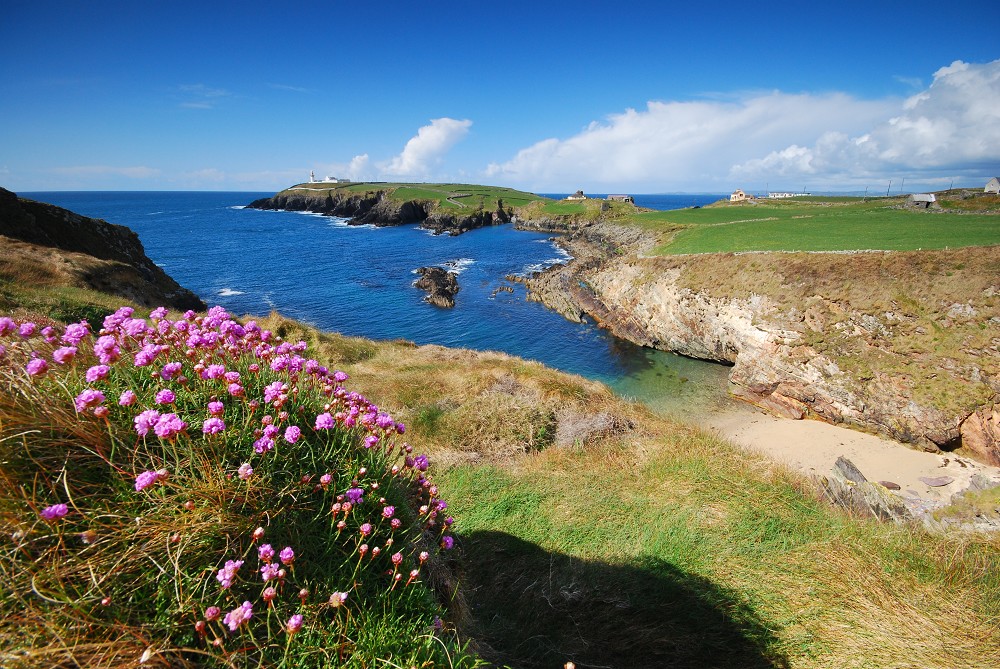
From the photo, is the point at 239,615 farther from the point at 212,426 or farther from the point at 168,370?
the point at 168,370

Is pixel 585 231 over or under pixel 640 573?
over

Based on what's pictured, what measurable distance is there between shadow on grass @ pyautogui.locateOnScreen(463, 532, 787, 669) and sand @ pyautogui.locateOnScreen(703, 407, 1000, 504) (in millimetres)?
8506

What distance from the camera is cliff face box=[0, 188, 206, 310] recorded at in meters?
16.0

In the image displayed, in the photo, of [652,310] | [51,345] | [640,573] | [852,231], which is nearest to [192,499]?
[51,345]

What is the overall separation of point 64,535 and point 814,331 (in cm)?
2430

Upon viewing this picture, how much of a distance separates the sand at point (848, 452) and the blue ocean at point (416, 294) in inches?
110

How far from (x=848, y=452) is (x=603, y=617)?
16719 millimetres

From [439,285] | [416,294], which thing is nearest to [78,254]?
[416,294]

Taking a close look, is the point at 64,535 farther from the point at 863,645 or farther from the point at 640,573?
the point at 863,645

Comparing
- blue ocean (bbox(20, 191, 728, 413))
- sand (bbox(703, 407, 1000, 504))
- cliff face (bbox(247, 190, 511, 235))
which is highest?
cliff face (bbox(247, 190, 511, 235))

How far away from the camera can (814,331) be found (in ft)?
64.3

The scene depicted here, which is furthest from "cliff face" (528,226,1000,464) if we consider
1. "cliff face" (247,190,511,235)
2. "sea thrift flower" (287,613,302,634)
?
"cliff face" (247,190,511,235)

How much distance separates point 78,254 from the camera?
18.4 meters

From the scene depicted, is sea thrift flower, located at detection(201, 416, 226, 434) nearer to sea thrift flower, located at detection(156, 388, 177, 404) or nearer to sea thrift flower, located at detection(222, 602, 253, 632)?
sea thrift flower, located at detection(156, 388, 177, 404)
